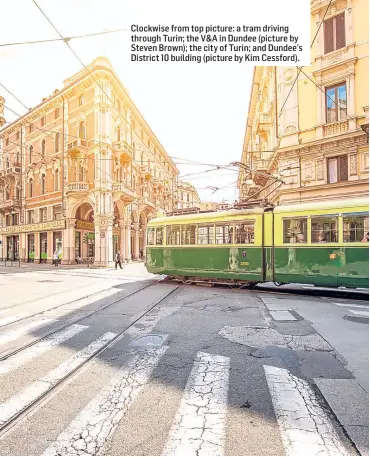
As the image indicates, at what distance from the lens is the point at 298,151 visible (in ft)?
59.0

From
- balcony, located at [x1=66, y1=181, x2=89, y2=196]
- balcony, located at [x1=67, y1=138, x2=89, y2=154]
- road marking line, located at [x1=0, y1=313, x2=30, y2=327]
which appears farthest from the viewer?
balcony, located at [x1=66, y1=181, x2=89, y2=196]

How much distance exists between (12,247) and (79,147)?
18.0 m

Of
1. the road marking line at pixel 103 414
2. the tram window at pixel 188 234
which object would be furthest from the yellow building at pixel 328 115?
the road marking line at pixel 103 414

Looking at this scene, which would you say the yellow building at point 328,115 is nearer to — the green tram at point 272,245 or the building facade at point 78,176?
the green tram at point 272,245

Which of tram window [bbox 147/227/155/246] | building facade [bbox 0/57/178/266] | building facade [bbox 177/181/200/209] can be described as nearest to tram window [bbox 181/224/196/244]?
tram window [bbox 147/227/155/246]

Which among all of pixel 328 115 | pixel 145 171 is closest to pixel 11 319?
pixel 328 115

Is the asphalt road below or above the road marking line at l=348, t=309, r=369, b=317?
above

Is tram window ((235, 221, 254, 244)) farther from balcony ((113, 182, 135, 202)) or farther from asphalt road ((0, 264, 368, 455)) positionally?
balcony ((113, 182, 135, 202))

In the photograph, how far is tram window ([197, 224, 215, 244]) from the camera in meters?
→ 12.0

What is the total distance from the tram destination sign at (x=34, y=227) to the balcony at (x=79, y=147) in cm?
684

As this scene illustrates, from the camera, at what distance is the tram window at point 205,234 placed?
12.0 m

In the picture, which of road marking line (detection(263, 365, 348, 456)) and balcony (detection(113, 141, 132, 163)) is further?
balcony (detection(113, 141, 132, 163))

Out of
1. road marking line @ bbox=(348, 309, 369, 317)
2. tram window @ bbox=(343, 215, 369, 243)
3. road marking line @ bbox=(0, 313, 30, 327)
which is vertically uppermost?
tram window @ bbox=(343, 215, 369, 243)

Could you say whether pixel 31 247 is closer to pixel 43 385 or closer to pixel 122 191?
pixel 122 191
